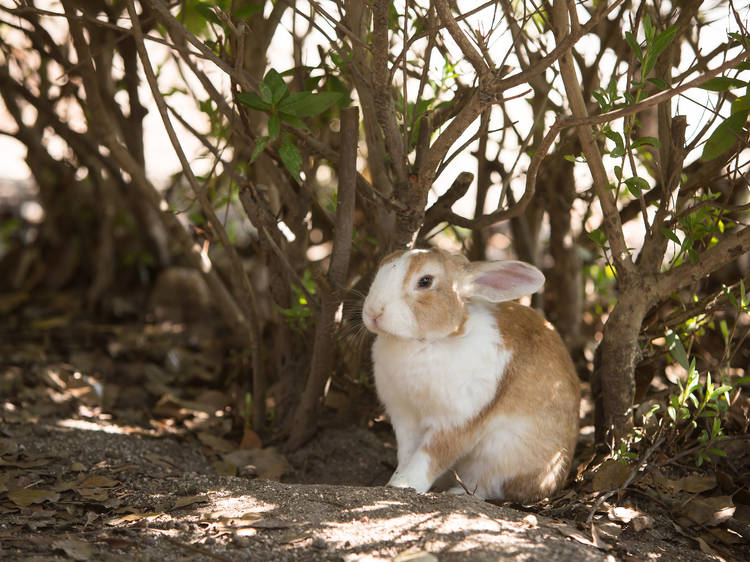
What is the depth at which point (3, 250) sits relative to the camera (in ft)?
20.5

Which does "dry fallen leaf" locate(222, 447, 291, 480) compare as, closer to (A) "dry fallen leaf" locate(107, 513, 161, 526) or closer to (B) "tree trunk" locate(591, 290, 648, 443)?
(A) "dry fallen leaf" locate(107, 513, 161, 526)

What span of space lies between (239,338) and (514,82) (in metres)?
2.46

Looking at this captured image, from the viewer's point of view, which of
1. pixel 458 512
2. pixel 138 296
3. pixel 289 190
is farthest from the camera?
pixel 138 296

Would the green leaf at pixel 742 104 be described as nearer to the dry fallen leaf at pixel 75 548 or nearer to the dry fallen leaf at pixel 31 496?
the dry fallen leaf at pixel 75 548

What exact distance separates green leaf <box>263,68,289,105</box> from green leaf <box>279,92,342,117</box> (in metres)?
0.03

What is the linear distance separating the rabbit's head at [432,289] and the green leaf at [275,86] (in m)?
0.75

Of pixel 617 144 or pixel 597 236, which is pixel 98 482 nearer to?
pixel 597 236

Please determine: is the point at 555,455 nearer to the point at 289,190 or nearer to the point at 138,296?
the point at 289,190

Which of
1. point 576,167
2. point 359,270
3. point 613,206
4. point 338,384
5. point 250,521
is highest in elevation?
point 576,167

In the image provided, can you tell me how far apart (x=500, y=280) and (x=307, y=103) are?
1045 millimetres

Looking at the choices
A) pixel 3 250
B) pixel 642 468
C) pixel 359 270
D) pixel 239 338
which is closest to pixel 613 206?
pixel 642 468

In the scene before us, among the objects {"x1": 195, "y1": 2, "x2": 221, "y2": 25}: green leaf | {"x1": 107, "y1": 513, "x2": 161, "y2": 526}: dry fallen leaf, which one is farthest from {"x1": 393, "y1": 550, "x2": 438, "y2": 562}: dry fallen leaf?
{"x1": 195, "y1": 2, "x2": 221, "y2": 25}: green leaf

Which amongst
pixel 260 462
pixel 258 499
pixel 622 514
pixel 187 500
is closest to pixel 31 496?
pixel 187 500

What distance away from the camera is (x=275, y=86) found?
2.88m
